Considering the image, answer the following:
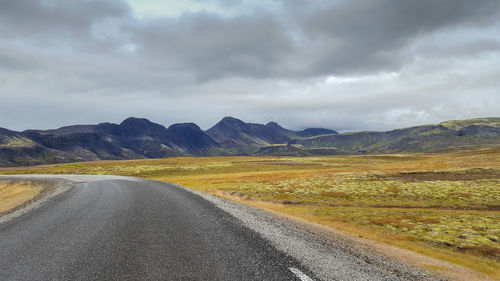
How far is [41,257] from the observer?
861 centimetres

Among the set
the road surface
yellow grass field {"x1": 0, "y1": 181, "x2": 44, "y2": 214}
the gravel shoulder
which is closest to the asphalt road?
the road surface

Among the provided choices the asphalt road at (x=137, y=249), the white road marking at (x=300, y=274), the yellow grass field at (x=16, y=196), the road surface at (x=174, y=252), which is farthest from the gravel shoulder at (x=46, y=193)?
the white road marking at (x=300, y=274)

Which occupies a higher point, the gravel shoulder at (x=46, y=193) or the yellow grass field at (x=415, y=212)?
the gravel shoulder at (x=46, y=193)

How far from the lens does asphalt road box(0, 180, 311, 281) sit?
7.45 meters

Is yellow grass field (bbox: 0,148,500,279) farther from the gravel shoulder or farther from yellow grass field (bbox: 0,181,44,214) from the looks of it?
yellow grass field (bbox: 0,181,44,214)

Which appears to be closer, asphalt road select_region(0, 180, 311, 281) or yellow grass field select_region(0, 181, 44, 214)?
asphalt road select_region(0, 180, 311, 281)

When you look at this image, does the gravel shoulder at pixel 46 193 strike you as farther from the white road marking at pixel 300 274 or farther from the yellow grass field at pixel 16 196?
the white road marking at pixel 300 274

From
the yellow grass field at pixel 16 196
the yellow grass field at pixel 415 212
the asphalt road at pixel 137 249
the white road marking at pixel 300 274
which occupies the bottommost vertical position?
the yellow grass field at pixel 415 212

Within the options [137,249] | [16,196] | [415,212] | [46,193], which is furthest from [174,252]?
[16,196]

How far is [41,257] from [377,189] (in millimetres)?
45447

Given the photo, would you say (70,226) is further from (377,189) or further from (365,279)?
(377,189)

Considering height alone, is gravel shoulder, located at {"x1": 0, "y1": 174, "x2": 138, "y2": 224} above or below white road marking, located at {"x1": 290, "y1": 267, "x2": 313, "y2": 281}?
below

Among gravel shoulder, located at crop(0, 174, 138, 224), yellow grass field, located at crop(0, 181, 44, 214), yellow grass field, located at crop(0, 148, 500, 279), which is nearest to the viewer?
yellow grass field, located at crop(0, 148, 500, 279)

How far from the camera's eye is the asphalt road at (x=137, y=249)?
7.45m
